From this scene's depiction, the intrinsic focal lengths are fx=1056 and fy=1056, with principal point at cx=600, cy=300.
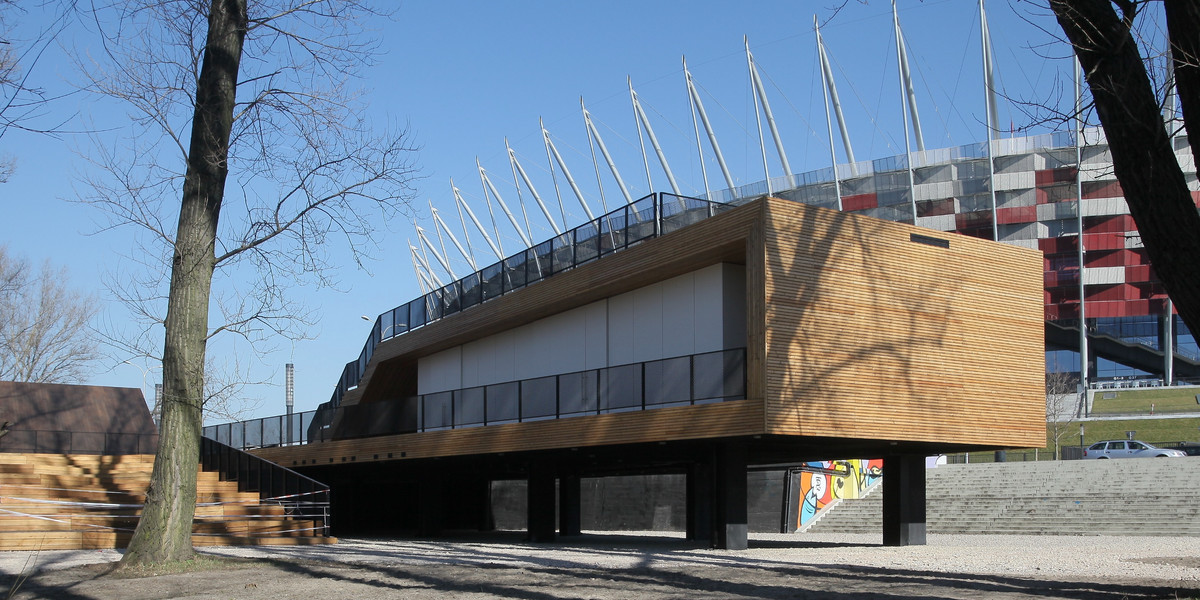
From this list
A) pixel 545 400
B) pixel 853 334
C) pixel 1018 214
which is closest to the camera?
pixel 853 334

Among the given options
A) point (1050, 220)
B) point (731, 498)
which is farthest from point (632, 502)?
point (1050, 220)

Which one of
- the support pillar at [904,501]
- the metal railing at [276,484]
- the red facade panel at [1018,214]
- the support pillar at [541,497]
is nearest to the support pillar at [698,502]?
the support pillar at [541,497]

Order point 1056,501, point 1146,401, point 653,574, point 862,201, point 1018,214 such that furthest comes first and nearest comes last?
point 1018,214 < point 862,201 < point 1146,401 < point 1056,501 < point 653,574

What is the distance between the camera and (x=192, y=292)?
1453 cm

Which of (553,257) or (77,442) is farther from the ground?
(553,257)

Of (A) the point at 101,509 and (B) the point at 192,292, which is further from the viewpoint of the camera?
(A) the point at 101,509

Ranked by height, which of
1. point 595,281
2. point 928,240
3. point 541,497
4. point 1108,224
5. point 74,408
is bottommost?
point 541,497

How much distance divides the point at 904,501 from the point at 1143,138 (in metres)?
17.8

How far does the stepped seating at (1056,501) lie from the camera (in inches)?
1133

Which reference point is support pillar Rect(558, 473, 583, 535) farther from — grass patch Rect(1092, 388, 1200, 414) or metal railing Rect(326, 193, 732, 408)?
grass patch Rect(1092, 388, 1200, 414)

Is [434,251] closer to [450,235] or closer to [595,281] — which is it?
[450,235]

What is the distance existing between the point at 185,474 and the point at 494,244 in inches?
3316

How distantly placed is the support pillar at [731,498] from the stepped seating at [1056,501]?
1163 centimetres

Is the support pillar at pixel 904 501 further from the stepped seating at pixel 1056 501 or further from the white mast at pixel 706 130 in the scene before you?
the white mast at pixel 706 130
